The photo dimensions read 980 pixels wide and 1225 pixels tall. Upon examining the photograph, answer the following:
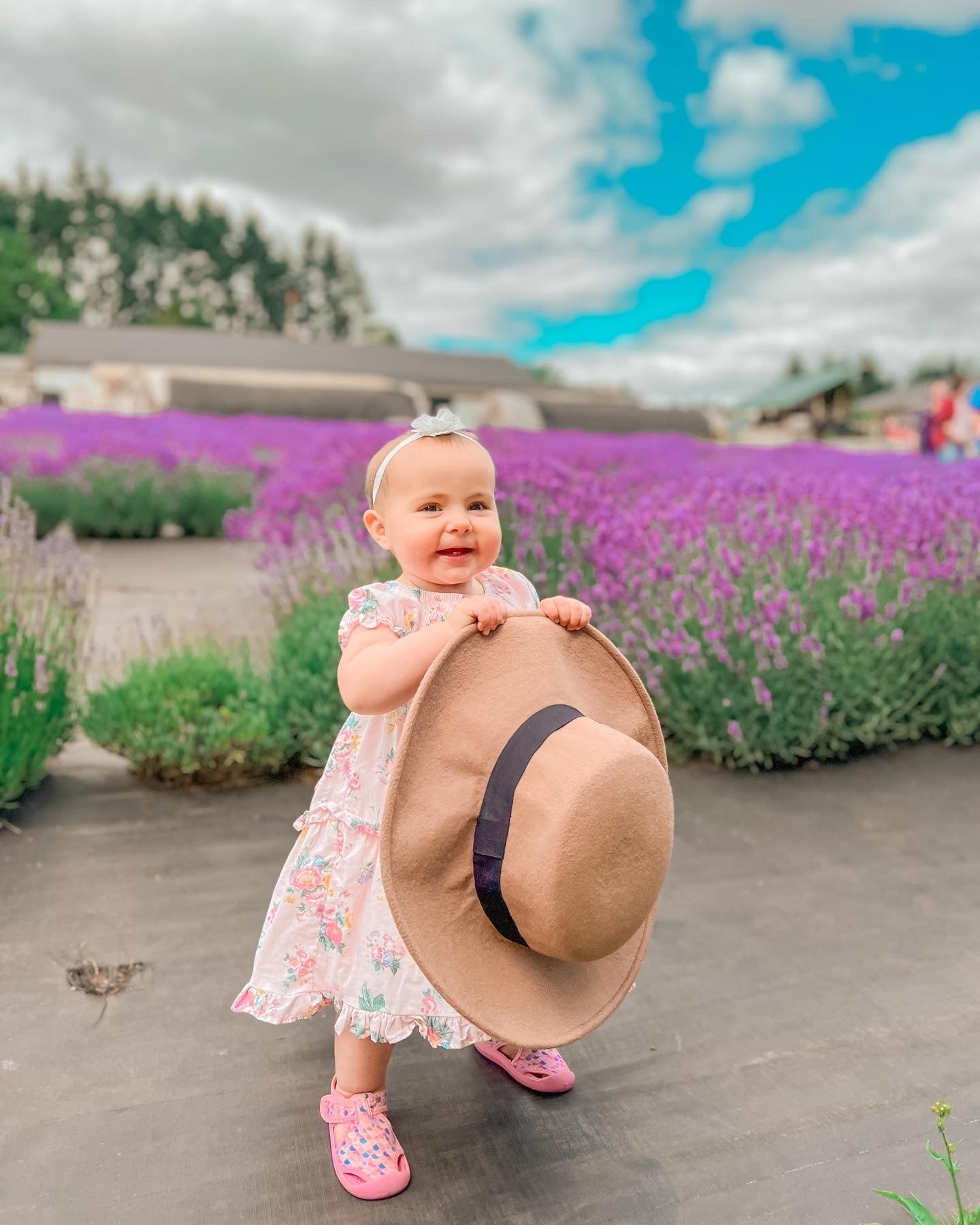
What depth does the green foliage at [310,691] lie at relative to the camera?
389cm

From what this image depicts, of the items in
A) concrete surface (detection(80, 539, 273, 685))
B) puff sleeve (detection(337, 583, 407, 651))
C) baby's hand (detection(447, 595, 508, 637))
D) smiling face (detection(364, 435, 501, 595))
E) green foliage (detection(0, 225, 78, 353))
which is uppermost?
green foliage (detection(0, 225, 78, 353))

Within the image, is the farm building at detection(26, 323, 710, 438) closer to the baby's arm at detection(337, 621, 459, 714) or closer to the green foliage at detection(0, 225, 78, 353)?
the green foliage at detection(0, 225, 78, 353)

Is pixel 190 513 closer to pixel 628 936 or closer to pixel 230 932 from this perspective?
pixel 230 932

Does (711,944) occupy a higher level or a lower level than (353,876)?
lower

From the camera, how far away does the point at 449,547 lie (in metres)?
1.79

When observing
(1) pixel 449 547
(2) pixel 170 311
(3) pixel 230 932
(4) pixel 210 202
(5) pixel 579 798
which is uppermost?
(4) pixel 210 202

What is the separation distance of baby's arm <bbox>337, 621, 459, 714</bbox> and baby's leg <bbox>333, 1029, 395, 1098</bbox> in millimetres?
699

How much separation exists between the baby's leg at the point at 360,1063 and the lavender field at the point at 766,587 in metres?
2.24

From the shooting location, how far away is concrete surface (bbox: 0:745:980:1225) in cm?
185

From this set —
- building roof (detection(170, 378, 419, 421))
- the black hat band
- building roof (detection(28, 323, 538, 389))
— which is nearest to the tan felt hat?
the black hat band

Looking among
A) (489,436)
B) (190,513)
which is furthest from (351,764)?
(190,513)

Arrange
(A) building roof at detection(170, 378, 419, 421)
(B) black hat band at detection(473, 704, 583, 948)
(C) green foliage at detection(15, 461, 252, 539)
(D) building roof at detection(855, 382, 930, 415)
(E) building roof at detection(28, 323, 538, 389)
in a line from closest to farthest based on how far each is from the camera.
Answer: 1. (B) black hat band at detection(473, 704, 583, 948)
2. (C) green foliage at detection(15, 461, 252, 539)
3. (A) building roof at detection(170, 378, 419, 421)
4. (E) building roof at detection(28, 323, 538, 389)
5. (D) building roof at detection(855, 382, 930, 415)

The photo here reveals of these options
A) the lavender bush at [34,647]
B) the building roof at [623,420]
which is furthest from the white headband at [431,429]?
the building roof at [623,420]

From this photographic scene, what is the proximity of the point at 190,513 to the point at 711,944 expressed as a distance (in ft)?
36.5
